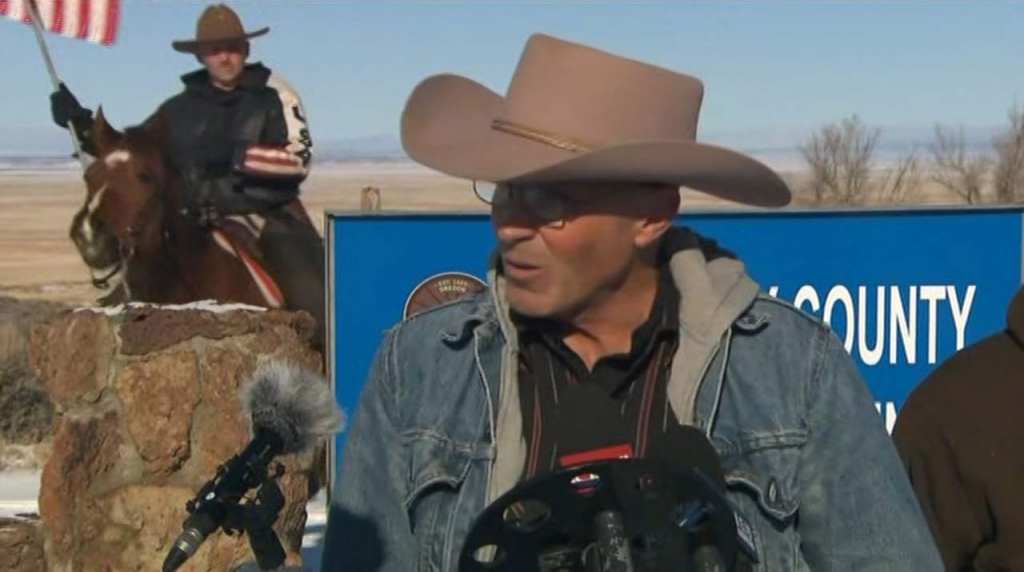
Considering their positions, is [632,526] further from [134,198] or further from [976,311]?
[134,198]

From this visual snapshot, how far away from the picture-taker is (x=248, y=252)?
35.2ft

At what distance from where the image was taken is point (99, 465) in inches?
252

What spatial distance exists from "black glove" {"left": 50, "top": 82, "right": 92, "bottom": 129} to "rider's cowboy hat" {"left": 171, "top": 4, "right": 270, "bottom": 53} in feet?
2.53

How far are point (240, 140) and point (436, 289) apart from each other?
541 centimetres

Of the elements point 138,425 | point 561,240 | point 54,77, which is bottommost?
point 138,425

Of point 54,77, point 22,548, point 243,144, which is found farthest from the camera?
→ point 243,144

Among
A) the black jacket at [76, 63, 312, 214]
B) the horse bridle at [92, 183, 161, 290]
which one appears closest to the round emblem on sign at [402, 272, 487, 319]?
the horse bridle at [92, 183, 161, 290]

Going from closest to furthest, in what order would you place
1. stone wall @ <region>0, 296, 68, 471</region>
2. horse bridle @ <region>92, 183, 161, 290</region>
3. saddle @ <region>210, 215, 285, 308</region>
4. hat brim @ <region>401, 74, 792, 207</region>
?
hat brim @ <region>401, 74, 792, 207</region> < horse bridle @ <region>92, 183, 161, 290</region> < saddle @ <region>210, 215, 285, 308</region> < stone wall @ <region>0, 296, 68, 471</region>

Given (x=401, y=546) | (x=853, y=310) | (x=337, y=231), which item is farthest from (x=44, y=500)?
(x=401, y=546)

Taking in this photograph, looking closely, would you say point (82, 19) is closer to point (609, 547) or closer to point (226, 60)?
point (226, 60)

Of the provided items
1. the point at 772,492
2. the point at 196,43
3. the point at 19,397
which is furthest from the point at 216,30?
the point at 772,492

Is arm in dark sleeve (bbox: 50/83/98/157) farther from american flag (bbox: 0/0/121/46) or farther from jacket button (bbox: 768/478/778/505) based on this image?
jacket button (bbox: 768/478/778/505)

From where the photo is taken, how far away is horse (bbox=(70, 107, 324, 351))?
407 inches

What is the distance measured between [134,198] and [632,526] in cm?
813
